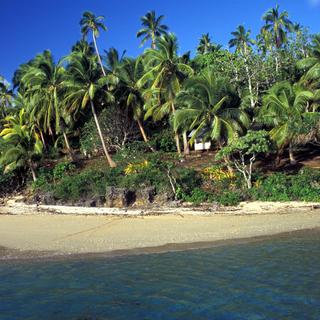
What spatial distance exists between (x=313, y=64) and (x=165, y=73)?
37.0 feet

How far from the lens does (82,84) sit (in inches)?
1315

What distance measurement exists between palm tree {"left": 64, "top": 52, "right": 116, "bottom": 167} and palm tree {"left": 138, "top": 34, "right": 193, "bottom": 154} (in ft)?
10.4

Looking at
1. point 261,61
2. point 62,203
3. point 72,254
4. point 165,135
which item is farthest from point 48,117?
point 72,254

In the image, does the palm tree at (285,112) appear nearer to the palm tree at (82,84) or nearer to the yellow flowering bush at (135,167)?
the yellow flowering bush at (135,167)

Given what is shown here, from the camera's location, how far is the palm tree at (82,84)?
33.0 m

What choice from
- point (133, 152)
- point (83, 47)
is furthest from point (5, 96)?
point (133, 152)

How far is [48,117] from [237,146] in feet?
60.2

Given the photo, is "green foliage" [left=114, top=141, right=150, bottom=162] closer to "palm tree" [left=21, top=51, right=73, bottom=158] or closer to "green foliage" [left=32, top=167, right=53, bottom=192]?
"green foliage" [left=32, top=167, right=53, bottom=192]

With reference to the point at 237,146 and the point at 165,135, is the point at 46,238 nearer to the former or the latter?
the point at 237,146

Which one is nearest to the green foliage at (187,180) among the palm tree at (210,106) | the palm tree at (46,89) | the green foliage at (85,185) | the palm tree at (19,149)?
the palm tree at (210,106)

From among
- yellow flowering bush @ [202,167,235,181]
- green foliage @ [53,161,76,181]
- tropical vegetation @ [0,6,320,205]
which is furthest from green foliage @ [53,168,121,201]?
yellow flowering bush @ [202,167,235,181]

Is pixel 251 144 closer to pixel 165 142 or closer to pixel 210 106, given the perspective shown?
pixel 210 106

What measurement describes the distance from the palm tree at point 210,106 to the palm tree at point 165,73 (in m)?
4.01

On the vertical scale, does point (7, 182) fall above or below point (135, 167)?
above
